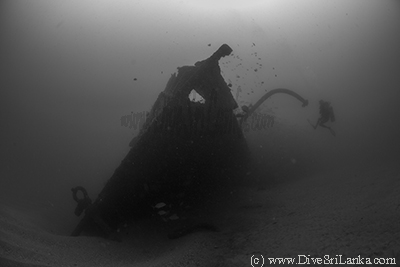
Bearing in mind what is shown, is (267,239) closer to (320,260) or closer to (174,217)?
(320,260)

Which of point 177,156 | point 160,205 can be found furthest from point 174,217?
point 177,156

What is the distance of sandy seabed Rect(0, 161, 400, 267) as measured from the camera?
2.96 metres

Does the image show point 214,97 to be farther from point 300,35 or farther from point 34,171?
point 300,35

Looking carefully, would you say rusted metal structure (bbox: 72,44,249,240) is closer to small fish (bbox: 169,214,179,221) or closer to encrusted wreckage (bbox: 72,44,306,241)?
encrusted wreckage (bbox: 72,44,306,241)

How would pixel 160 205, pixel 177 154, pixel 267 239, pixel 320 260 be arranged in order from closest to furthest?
pixel 320 260 → pixel 267 239 → pixel 177 154 → pixel 160 205

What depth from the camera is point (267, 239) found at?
3818mm

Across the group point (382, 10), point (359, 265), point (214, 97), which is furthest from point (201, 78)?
point (382, 10)

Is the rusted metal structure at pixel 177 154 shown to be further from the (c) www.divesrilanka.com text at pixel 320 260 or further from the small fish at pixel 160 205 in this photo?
the (c) www.divesrilanka.com text at pixel 320 260

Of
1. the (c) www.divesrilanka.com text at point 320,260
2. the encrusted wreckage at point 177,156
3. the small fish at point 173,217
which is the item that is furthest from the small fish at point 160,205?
the (c) www.divesrilanka.com text at point 320,260

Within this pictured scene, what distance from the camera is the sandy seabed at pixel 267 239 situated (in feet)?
9.73

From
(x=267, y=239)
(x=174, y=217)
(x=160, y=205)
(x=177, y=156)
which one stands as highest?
(x=177, y=156)

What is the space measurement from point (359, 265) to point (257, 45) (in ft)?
276

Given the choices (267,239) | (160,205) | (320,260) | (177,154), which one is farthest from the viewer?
(160,205)

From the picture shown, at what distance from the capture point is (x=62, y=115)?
116 ft
